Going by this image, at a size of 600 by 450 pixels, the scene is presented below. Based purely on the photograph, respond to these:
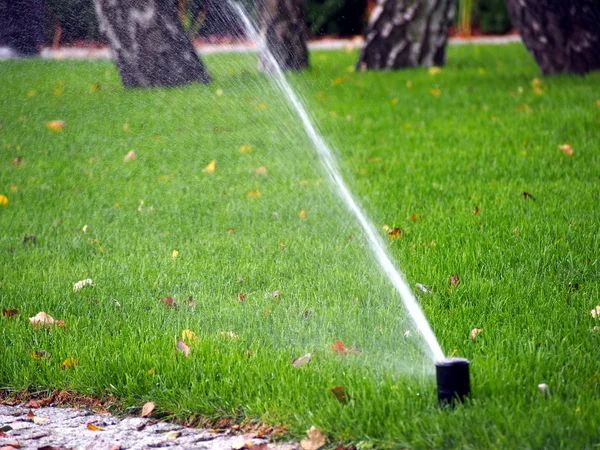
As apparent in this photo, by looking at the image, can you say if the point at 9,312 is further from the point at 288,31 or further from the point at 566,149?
the point at 288,31

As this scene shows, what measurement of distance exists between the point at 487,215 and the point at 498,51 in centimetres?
861

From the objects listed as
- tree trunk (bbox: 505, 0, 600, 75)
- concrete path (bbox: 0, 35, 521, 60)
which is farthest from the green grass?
concrete path (bbox: 0, 35, 521, 60)

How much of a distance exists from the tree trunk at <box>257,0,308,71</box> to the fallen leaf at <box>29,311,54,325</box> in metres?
6.99

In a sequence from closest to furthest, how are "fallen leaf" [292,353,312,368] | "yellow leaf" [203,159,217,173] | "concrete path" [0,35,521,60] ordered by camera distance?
1. "fallen leaf" [292,353,312,368]
2. "yellow leaf" [203,159,217,173]
3. "concrete path" [0,35,521,60]

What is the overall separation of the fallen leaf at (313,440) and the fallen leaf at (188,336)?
0.80m

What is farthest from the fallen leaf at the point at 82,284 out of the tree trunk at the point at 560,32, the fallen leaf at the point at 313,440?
the tree trunk at the point at 560,32

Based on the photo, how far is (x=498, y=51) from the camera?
485 inches

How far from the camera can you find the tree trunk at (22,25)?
8781 mm

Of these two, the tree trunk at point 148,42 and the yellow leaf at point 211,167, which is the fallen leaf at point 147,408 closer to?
the yellow leaf at point 211,167

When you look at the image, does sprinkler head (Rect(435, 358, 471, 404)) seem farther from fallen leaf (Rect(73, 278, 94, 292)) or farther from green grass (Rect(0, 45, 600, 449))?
fallen leaf (Rect(73, 278, 94, 292))

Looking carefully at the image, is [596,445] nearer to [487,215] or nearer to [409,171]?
[487,215]

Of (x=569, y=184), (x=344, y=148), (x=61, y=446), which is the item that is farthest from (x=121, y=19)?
(x=61, y=446)

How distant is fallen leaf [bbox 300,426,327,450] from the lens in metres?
2.31

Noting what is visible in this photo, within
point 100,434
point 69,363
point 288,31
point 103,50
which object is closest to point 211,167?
point 69,363
